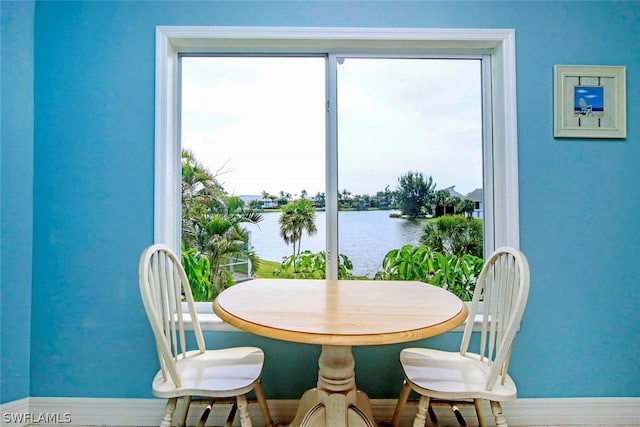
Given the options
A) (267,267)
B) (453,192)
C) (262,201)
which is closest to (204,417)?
(267,267)

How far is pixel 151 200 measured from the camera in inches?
71.3

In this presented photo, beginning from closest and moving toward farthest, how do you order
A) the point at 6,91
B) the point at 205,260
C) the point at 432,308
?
→ the point at 432,308, the point at 6,91, the point at 205,260

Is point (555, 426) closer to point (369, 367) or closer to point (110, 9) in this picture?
point (369, 367)

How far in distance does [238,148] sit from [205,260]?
68cm

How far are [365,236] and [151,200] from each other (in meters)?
1.20

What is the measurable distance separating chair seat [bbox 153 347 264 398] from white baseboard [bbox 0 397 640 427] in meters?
0.44

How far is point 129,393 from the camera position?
1.80 meters

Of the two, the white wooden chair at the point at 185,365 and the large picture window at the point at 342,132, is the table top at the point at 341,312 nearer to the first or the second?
the white wooden chair at the point at 185,365

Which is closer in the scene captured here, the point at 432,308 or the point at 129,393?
the point at 432,308

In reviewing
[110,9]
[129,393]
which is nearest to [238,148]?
[110,9]

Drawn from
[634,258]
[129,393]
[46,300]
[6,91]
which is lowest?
[129,393]

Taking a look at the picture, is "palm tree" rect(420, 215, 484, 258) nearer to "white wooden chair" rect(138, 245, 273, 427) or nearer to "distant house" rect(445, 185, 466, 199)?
"distant house" rect(445, 185, 466, 199)

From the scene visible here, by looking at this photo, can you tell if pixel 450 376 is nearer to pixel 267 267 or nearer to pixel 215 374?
pixel 215 374

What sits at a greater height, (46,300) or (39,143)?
(39,143)
